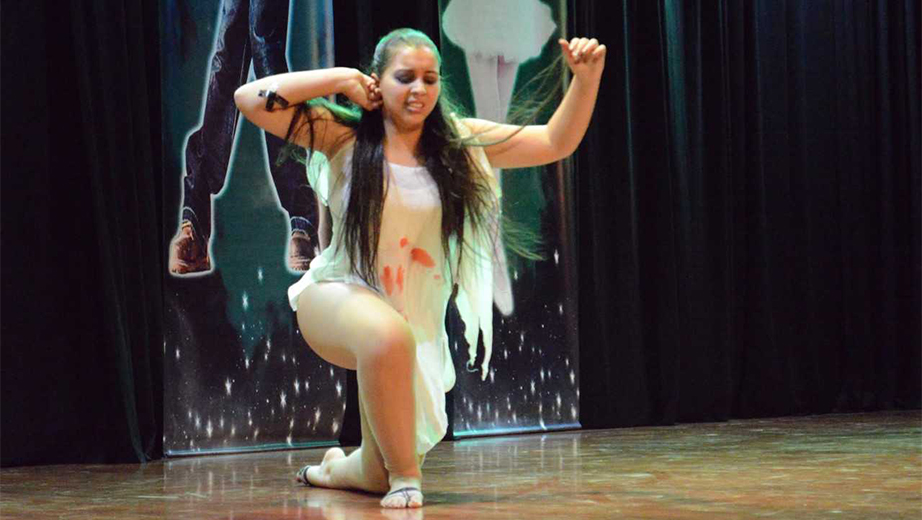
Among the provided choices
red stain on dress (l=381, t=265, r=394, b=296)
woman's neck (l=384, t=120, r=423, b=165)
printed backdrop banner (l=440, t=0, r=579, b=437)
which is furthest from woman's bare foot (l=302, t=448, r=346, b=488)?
printed backdrop banner (l=440, t=0, r=579, b=437)

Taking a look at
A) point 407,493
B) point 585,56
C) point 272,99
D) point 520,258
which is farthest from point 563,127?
point 520,258

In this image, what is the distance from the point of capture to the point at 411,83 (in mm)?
2455

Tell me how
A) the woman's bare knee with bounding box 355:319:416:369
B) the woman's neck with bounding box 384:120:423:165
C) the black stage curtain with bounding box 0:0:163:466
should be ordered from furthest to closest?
the black stage curtain with bounding box 0:0:163:466, the woman's neck with bounding box 384:120:423:165, the woman's bare knee with bounding box 355:319:416:369

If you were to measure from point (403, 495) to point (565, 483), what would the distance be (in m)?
0.59

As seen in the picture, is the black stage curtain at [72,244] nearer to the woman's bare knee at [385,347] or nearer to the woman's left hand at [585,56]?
the woman's bare knee at [385,347]

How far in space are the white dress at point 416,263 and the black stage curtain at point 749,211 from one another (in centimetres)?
274

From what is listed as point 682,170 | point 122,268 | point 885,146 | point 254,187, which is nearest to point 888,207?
point 885,146

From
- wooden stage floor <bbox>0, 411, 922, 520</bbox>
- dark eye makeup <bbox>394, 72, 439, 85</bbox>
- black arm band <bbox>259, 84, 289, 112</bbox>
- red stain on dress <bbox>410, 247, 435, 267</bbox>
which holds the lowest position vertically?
wooden stage floor <bbox>0, 411, 922, 520</bbox>

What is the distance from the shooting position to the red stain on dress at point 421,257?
2.51 metres

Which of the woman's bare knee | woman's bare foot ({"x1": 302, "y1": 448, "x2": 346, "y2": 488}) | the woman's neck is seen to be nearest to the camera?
the woman's bare knee

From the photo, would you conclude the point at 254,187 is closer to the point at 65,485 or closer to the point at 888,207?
the point at 65,485

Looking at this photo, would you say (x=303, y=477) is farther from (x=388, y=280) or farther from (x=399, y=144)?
(x=399, y=144)

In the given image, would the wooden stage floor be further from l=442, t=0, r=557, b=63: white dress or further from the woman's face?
l=442, t=0, r=557, b=63: white dress

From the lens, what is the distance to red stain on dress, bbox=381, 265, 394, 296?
2.48 metres
